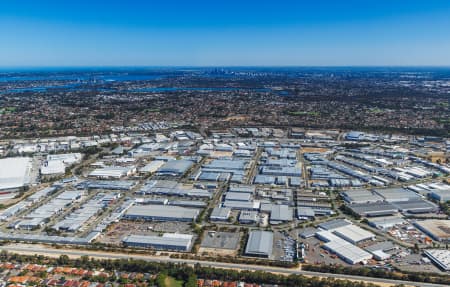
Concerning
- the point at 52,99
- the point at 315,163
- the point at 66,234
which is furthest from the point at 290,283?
the point at 52,99

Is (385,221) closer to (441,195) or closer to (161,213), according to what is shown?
(441,195)

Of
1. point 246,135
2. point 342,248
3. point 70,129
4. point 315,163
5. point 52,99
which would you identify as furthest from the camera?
point 52,99

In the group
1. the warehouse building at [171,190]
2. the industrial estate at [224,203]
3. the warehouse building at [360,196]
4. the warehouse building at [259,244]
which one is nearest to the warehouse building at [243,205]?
the industrial estate at [224,203]

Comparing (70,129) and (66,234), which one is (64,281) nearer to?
(66,234)

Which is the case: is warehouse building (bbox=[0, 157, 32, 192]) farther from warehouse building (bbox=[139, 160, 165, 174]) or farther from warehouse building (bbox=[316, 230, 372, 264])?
warehouse building (bbox=[316, 230, 372, 264])

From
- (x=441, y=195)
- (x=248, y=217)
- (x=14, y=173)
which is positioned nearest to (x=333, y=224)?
(x=248, y=217)

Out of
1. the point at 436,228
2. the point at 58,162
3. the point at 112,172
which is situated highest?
the point at 58,162
